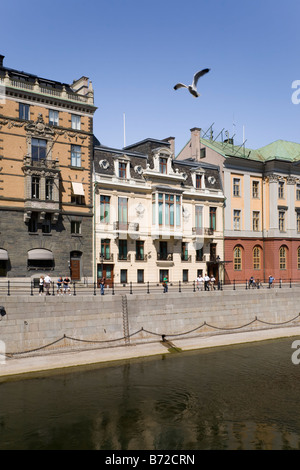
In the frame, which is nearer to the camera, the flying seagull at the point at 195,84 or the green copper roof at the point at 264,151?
the flying seagull at the point at 195,84

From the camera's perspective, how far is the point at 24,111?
42781 mm

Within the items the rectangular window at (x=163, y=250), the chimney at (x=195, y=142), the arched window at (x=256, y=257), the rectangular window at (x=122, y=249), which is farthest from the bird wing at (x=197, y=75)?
the arched window at (x=256, y=257)

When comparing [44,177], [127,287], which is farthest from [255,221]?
[44,177]

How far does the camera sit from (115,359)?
→ 102 ft

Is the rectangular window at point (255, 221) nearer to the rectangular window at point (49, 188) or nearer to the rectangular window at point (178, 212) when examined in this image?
the rectangular window at point (178, 212)

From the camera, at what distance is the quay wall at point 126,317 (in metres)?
30.6

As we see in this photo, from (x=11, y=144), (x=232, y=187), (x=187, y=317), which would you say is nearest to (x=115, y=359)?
(x=187, y=317)

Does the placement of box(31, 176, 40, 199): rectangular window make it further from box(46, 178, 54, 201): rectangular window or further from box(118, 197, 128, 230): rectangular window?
box(118, 197, 128, 230): rectangular window

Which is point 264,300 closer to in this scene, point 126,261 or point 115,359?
point 126,261

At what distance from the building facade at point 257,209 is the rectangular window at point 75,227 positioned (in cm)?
2007

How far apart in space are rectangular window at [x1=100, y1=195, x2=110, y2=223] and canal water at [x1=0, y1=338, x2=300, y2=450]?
748 inches

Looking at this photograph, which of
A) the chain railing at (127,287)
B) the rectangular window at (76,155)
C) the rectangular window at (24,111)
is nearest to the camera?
the chain railing at (127,287)

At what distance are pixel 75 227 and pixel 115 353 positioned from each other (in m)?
17.0

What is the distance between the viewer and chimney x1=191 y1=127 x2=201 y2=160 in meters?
61.6
